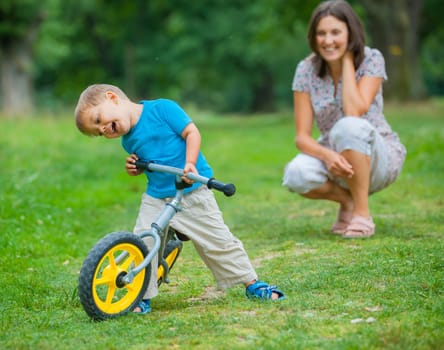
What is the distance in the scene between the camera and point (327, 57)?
20.4ft

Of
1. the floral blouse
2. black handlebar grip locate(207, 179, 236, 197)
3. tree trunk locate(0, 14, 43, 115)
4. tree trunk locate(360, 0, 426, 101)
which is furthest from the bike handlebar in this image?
tree trunk locate(0, 14, 43, 115)

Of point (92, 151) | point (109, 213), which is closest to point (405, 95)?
point (92, 151)

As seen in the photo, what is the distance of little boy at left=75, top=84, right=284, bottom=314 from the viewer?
4305mm

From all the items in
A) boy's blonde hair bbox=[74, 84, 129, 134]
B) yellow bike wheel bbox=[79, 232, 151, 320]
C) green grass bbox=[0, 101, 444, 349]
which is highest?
boy's blonde hair bbox=[74, 84, 129, 134]

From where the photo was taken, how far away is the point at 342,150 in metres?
6.08

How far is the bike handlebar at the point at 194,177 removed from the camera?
Answer: 13.0ft

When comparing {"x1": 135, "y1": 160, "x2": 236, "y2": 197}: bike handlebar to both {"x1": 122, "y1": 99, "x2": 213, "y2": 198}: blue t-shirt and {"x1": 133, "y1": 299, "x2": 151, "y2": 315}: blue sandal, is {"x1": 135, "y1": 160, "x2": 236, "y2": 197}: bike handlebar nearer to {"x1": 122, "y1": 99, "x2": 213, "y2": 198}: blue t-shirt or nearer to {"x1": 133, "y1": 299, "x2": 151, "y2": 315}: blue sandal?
{"x1": 122, "y1": 99, "x2": 213, "y2": 198}: blue t-shirt

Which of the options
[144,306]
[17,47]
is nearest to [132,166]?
[144,306]

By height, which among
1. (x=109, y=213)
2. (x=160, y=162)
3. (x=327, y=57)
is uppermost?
(x=327, y=57)

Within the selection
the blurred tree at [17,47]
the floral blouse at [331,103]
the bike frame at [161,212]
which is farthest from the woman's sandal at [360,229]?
the blurred tree at [17,47]

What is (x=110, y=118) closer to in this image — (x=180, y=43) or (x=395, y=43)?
(x=395, y=43)

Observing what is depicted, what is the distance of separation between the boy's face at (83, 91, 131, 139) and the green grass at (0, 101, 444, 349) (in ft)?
3.01

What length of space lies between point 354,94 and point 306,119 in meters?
0.46

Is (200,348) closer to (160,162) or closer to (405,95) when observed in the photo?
(160,162)
